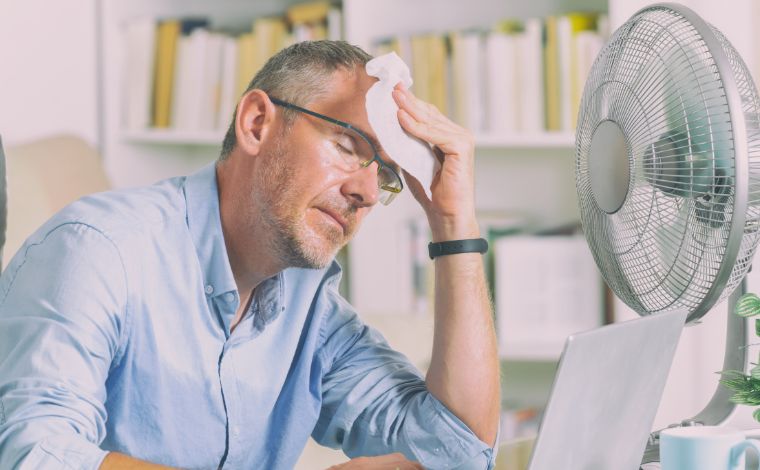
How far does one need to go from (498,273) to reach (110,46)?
1231 millimetres

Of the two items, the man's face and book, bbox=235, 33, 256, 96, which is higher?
book, bbox=235, 33, 256, 96

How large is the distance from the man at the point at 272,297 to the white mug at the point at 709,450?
1.00 ft

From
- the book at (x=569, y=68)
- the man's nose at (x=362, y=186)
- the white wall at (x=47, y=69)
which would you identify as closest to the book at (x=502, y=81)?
the book at (x=569, y=68)

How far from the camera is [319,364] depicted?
131 cm

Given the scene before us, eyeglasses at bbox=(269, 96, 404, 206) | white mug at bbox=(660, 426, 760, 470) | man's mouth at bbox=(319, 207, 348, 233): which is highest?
eyeglasses at bbox=(269, 96, 404, 206)

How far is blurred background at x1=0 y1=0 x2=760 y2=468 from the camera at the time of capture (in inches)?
90.4

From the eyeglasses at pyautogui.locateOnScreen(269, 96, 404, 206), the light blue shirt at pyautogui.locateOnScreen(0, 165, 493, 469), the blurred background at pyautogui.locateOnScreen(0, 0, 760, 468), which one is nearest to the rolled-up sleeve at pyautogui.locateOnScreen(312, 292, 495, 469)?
the light blue shirt at pyautogui.locateOnScreen(0, 165, 493, 469)

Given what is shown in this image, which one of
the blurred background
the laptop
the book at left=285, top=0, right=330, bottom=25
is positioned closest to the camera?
the laptop

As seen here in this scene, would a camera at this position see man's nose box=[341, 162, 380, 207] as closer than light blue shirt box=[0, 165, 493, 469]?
No

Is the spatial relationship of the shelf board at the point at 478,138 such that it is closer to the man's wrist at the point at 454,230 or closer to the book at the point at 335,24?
the book at the point at 335,24

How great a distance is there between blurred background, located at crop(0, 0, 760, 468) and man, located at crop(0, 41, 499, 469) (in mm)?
744

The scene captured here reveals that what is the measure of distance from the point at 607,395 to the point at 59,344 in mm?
515

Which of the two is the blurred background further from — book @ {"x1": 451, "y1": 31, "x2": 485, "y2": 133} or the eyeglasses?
the eyeglasses

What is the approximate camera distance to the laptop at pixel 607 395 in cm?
76
